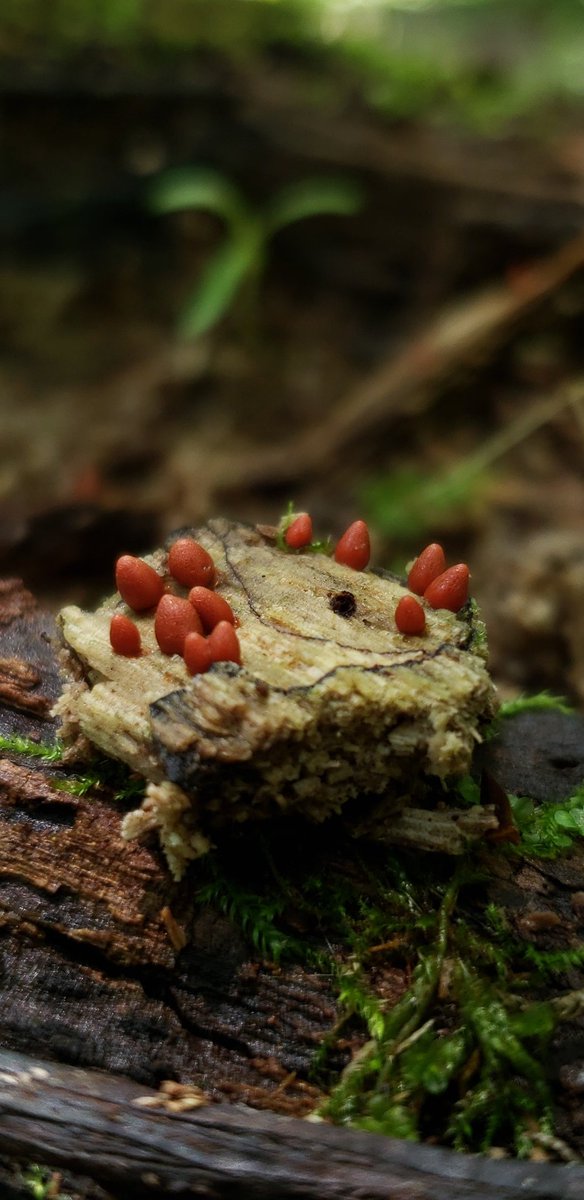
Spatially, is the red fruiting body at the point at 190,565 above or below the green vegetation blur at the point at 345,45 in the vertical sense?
below

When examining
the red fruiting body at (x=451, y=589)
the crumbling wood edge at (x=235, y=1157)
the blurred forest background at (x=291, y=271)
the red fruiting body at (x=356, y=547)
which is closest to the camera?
the crumbling wood edge at (x=235, y=1157)

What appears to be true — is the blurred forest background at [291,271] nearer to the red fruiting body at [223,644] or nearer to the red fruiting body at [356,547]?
the red fruiting body at [356,547]

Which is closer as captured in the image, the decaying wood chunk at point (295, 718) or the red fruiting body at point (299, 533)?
the decaying wood chunk at point (295, 718)

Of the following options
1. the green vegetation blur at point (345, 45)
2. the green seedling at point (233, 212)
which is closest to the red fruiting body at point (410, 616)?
the green seedling at point (233, 212)

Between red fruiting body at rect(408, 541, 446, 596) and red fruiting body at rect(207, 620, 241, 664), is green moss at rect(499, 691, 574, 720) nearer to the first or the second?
red fruiting body at rect(408, 541, 446, 596)

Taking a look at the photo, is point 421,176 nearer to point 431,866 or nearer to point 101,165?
point 101,165

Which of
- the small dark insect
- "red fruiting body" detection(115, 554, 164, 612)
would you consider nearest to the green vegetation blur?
"red fruiting body" detection(115, 554, 164, 612)
